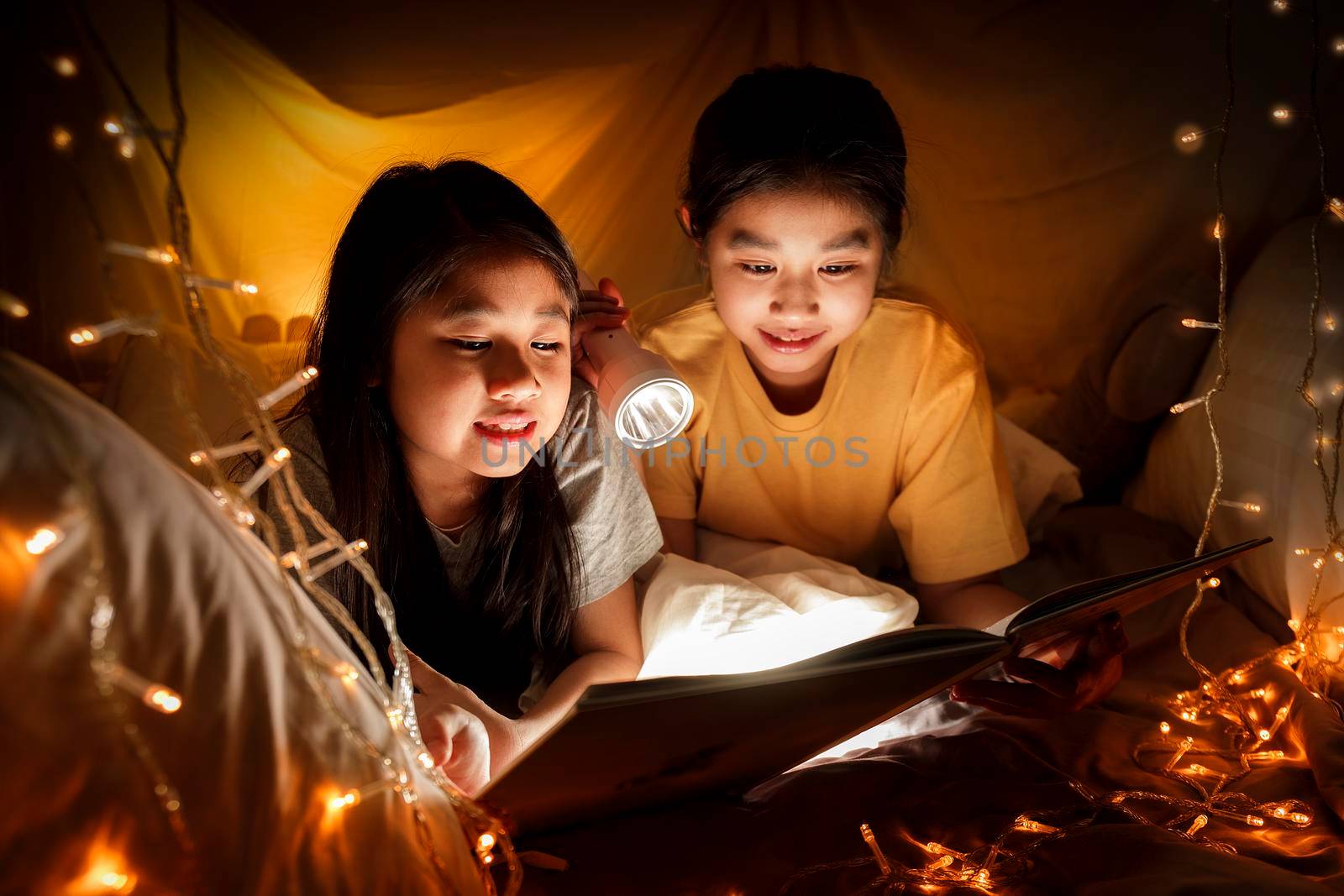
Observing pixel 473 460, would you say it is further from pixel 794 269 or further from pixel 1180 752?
pixel 1180 752

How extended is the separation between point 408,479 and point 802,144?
59 centimetres

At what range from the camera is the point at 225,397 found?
4.23ft

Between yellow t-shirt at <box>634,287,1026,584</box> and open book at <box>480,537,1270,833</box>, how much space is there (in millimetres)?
412

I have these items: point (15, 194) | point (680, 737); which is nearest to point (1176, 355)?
point (680, 737)

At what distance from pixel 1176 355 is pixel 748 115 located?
2.53 ft

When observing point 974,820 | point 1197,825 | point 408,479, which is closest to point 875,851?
point 974,820

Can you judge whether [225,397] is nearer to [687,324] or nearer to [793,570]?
[687,324]

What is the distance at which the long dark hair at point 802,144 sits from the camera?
1129 mm

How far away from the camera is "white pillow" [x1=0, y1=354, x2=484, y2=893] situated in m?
0.49

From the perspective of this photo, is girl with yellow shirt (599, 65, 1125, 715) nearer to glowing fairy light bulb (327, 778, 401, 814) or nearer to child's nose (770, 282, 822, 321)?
child's nose (770, 282, 822, 321)

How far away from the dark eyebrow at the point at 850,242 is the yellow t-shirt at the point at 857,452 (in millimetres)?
213

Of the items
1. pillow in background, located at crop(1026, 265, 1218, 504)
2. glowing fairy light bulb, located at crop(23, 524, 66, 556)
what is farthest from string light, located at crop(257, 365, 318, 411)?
pillow in background, located at crop(1026, 265, 1218, 504)

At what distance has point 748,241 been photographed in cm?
115

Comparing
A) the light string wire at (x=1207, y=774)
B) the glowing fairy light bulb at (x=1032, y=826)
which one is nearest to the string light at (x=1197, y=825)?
the light string wire at (x=1207, y=774)
